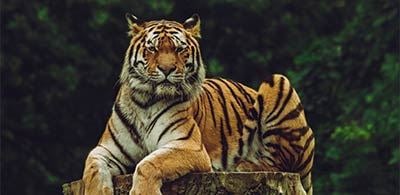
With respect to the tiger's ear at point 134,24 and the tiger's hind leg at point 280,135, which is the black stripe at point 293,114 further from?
the tiger's ear at point 134,24

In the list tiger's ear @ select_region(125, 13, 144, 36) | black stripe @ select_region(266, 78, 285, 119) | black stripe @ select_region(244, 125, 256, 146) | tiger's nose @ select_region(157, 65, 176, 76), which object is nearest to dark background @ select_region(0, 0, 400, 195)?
black stripe @ select_region(266, 78, 285, 119)

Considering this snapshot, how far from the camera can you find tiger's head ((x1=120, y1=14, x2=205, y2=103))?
30.3 feet

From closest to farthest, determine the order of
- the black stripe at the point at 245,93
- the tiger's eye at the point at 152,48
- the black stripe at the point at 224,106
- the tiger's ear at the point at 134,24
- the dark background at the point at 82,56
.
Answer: the tiger's eye at the point at 152,48 → the tiger's ear at the point at 134,24 → the black stripe at the point at 224,106 → the black stripe at the point at 245,93 → the dark background at the point at 82,56

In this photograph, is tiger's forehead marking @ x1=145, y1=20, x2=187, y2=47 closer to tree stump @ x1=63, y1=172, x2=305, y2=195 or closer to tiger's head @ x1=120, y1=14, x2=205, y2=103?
tiger's head @ x1=120, y1=14, x2=205, y2=103

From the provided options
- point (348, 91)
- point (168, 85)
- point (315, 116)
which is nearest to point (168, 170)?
point (168, 85)

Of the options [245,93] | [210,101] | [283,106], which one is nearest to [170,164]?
[210,101]

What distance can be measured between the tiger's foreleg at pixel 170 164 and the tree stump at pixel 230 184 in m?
0.07

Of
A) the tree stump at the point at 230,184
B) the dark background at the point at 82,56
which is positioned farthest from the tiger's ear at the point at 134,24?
the dark background at the point at 82,56

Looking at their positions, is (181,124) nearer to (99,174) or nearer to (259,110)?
(99,174)

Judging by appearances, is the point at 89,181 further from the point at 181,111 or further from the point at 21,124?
the point at 21,124

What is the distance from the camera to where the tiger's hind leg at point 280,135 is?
10008 mm

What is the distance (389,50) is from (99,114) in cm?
762

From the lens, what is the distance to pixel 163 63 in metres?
9.18

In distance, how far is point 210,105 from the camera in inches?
400
